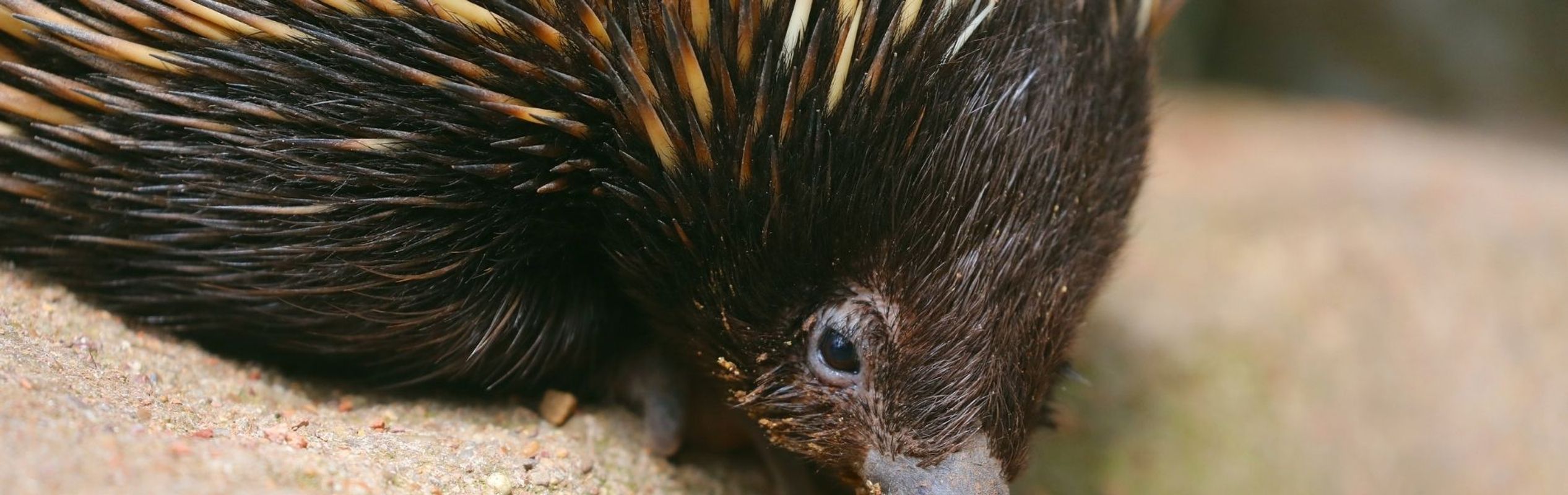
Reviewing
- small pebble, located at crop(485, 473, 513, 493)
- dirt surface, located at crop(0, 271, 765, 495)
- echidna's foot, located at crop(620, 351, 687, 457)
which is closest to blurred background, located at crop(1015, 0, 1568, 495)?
echidna's foot, located at crop(620, 351, 687, 457)

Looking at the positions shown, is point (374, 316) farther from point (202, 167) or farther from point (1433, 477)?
point (1433, 477)

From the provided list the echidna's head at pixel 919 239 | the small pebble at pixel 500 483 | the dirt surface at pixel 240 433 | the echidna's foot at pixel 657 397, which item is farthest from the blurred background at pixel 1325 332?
the small pebble at pixel 500 483

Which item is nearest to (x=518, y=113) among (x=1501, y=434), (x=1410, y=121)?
(x=1501, y=434)

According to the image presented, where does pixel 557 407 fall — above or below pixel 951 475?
below

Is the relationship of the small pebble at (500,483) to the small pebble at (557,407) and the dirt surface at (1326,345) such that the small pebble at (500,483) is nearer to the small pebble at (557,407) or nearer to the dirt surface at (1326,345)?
the small pebble at (557,407)

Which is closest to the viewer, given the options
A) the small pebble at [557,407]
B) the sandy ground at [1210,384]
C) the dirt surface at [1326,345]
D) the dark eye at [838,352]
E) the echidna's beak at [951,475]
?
the sandy ground at [1210,384]

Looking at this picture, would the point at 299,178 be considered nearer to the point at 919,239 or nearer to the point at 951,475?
the point at 919,239

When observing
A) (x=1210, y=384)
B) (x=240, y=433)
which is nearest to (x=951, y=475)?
(x=240, y=433)
